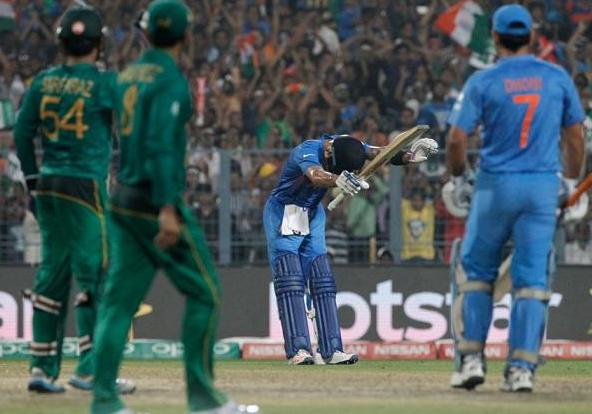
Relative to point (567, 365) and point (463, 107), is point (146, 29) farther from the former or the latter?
point (567, 365)

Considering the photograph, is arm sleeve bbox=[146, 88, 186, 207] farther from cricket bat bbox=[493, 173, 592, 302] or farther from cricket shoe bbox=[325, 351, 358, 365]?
cricket shoe bbox=[325, 351, 358, 365]

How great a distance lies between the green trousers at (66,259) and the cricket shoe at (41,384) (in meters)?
0.05

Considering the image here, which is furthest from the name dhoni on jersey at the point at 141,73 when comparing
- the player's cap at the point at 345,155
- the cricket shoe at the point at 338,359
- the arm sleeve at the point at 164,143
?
the cricket shoe at the point at 338,359

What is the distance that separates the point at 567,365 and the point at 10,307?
701 centimetres

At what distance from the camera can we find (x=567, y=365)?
1617 cm

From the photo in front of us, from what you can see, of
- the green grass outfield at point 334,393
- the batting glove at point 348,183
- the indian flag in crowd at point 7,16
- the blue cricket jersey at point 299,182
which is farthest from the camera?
the indian flag in crowd at point 7,16

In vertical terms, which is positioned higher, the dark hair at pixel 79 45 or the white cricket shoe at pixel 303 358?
the dark hair at pixel 79 45

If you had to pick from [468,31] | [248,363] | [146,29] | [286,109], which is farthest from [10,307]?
[146,29]

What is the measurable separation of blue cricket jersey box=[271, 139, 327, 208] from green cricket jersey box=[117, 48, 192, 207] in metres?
5.91

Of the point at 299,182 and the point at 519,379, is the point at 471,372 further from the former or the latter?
the point at 299,182

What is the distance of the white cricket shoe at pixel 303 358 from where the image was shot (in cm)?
1502

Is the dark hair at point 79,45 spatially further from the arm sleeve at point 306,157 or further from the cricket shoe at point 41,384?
the arm sleeve at point 306,157

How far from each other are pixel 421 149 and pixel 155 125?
7.02 m

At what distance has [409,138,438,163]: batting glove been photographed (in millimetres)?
15398
